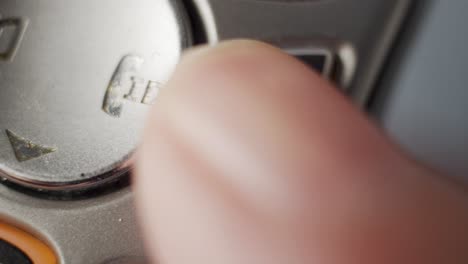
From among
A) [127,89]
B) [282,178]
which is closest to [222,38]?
[127,89]

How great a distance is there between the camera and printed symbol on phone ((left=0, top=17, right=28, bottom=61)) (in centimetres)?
39

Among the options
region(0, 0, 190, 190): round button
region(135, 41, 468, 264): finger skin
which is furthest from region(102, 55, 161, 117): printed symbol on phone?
region(135, 41, 468, 264): finger skin

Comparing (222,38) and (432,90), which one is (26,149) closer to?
(222,38)

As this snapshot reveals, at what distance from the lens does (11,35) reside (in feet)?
1.30

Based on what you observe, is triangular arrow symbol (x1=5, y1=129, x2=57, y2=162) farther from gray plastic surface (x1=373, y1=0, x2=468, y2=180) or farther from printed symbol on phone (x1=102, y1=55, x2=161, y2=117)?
gray plastic surface (x1=373, y1=0, x2=468, y2=180)

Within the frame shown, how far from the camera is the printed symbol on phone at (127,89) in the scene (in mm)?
377

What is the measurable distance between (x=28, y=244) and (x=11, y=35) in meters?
0.12

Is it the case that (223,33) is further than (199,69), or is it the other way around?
(223,33)

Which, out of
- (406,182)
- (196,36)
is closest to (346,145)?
(406,182)

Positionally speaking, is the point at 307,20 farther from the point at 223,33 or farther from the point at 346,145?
the point at 346,145

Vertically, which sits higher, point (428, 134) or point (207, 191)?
point (207, 191)

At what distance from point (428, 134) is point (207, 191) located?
0.26 metres

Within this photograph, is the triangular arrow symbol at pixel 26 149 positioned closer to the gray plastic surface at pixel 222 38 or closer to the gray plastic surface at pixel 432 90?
the gray plastic surface at pixel 222 38

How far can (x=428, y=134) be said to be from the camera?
1.50 ft
